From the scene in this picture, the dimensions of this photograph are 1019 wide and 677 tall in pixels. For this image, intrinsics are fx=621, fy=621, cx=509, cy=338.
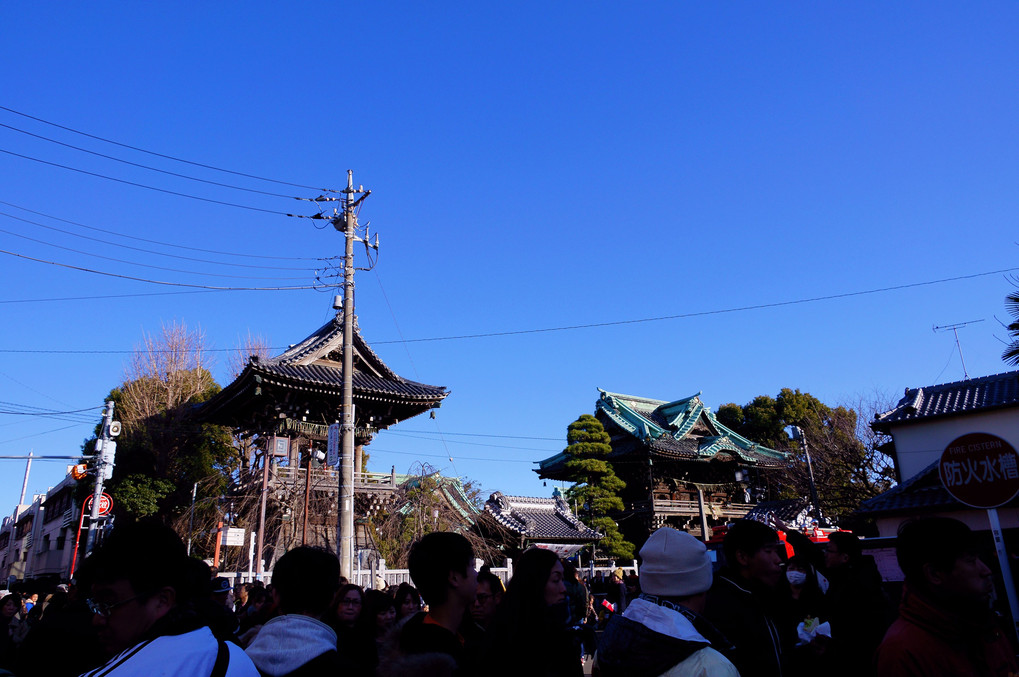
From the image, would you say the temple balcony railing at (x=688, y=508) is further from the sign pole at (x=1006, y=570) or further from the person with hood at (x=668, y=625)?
the person with hood at (x=668, y=625)

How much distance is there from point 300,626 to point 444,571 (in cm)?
64

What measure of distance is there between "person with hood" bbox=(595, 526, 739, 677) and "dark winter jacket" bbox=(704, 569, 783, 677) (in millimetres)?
575

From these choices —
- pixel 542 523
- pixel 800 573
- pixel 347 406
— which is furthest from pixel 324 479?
pixel 800 573

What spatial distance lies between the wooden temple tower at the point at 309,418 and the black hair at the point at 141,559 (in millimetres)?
17222

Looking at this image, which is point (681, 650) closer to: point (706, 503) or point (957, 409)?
point (957, 409)

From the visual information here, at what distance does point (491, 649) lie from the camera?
2.60m

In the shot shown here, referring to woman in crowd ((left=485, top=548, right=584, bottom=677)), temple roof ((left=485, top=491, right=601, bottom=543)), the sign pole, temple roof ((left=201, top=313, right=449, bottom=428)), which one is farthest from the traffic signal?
the sign pole

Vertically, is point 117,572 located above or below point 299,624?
above

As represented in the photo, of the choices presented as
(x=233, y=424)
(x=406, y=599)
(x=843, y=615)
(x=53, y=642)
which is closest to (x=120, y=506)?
(x=233, y=424)

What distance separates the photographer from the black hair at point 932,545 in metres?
2.48

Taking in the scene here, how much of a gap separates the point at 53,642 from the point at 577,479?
91.9 feet

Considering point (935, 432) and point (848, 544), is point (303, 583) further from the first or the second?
point (935, 432)

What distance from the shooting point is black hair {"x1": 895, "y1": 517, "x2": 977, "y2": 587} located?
8.14 ft

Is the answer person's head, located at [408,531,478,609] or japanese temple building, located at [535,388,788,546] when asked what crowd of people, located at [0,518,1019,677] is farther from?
japanese temple building, located at [535,388,788,546]
